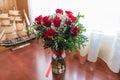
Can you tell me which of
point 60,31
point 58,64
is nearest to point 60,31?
point 60,31

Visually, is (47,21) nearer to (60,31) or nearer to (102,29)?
(60,31)

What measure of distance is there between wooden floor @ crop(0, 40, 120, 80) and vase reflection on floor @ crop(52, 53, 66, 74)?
3 cm

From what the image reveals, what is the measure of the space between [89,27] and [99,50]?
0.19 meters

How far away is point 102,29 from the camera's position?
90cm

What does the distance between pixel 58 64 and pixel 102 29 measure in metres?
0.40

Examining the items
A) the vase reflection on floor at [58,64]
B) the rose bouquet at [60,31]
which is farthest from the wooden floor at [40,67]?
the rose bouquet at [60,31]

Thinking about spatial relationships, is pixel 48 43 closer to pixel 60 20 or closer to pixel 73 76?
pixel 60 20

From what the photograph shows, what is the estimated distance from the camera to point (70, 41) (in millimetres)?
689

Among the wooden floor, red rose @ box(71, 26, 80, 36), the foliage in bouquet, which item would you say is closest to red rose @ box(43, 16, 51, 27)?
the foliage in bouquet

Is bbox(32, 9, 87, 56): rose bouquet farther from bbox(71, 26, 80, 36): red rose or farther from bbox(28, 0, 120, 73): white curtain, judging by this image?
bbox(28, 0, 120, 73): white curtain

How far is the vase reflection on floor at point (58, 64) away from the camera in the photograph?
773 mm

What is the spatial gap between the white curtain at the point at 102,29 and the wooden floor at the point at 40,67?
6cm

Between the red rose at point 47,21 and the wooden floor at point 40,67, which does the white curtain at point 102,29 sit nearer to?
the wooden floor at point 40,67

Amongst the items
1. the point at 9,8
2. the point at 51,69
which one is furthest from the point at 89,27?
the point at 9,8
